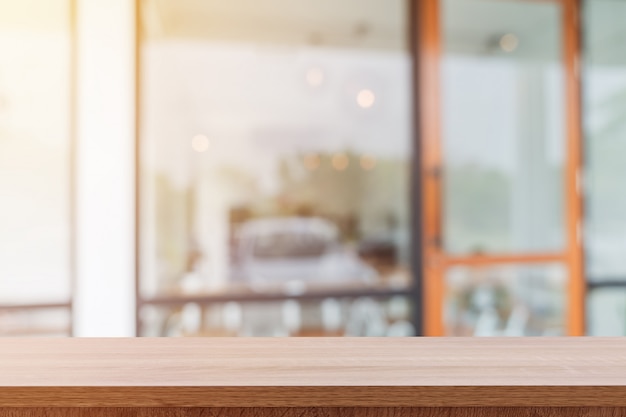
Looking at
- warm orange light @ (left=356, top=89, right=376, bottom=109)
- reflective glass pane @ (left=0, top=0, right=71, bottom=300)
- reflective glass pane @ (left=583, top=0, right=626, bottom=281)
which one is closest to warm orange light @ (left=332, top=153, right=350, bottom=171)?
warm orange light @ (left=356, top=89, right=376, bottom=109)

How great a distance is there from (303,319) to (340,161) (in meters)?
1.74

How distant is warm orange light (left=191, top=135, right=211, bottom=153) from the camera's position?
191 inches

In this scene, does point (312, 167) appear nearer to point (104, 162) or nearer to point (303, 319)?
point (303, 319)

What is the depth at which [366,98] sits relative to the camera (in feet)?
16.9

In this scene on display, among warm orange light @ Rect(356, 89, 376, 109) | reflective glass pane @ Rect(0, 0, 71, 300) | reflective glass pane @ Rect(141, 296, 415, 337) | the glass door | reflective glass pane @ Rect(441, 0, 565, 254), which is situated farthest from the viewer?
warm orange light @ Rect(356, 89, 376, 109)

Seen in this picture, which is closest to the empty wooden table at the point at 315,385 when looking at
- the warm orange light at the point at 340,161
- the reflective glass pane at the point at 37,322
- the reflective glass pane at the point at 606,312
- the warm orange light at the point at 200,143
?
the reflective glass pane at the point at 37,322

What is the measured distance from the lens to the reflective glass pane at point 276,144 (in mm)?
4320

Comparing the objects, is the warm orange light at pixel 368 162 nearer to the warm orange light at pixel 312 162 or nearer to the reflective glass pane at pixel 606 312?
the warm orange light at pixel 312 162

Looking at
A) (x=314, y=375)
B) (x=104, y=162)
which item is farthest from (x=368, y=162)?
(x=314, y=375)

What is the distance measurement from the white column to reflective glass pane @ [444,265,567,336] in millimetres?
1984

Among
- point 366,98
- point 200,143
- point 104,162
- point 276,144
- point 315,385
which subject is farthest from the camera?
point 276,144

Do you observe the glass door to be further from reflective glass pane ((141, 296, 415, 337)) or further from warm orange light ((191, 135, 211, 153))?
warm orange light ((191, 135, 211, 153))

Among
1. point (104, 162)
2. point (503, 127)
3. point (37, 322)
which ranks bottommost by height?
point (37, 322)

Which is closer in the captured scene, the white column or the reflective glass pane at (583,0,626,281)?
the white column
